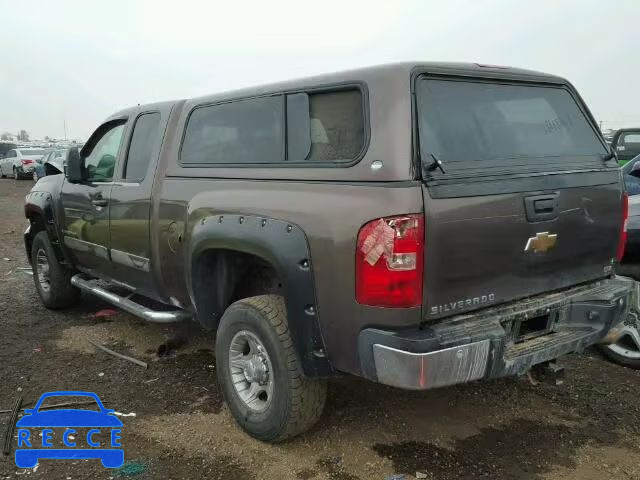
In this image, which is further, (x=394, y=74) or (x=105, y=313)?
(x=105, y=313)

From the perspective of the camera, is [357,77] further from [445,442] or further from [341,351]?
[445,442]

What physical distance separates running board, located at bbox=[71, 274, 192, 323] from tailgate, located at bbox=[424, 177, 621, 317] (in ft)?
6.79

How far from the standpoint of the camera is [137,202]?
4016mm

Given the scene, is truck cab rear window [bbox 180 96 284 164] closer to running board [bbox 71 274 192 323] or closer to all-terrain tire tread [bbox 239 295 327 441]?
all-terrain tire tread [bbox 239 295 327 441]

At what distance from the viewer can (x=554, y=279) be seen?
2951 millimetres

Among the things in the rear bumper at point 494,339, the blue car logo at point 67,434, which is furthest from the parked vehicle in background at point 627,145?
the blue car logo at point 67,434

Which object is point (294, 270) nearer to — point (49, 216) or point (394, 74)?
point (394, 74)

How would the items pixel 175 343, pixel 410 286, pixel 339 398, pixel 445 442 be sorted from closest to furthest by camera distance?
pixel 410 286
pixel 445 442
pixel 339 398
pixel 175 343

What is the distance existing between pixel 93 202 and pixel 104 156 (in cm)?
43

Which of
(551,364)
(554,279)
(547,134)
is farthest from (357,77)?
(551,364)

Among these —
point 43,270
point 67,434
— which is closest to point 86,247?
point 43,270

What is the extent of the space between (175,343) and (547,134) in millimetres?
3244

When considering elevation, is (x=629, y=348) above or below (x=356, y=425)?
above

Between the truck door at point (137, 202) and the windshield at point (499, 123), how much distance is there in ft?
6.97
